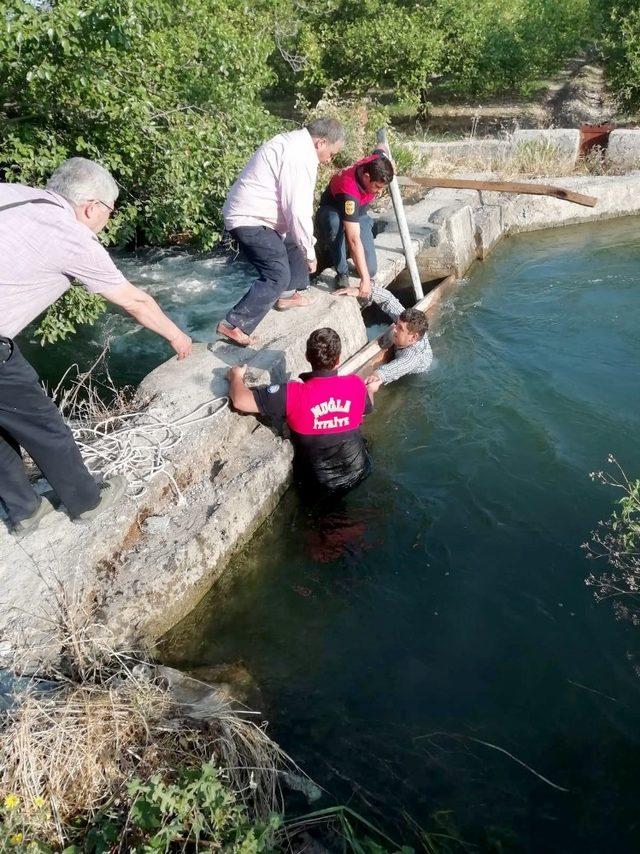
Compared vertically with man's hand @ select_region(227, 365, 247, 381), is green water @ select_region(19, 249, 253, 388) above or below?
below

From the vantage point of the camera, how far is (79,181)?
10.5 feet

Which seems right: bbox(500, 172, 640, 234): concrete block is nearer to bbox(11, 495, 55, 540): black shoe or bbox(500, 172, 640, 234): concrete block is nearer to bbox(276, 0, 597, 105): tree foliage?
bbox(276, 0, 597, 105): tree foliage

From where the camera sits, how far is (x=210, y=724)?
119 inches

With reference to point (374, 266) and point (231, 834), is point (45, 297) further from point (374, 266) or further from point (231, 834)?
point (374, 266)

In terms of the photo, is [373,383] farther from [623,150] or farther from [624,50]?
[624,50]

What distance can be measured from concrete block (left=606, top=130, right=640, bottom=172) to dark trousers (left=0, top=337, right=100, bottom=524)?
36.4 ft

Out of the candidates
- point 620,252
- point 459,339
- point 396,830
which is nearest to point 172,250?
point 459,339

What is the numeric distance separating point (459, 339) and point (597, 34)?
37.8ft

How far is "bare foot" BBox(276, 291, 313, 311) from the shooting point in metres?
6.19

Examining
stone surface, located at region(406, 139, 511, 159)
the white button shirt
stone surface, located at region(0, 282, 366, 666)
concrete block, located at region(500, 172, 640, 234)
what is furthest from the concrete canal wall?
stone surface, located at region(406, 139, 511, 159)

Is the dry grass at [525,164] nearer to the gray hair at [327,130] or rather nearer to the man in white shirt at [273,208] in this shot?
the gray hair at [327,130]

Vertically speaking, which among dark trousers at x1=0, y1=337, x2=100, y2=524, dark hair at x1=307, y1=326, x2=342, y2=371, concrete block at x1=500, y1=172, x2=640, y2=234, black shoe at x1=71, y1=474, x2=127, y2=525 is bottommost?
concrete block at x1=500, y1=172, x2=640, y2=234

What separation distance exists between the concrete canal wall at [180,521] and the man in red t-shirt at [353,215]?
1.10ft

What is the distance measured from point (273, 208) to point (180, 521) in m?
2.72
